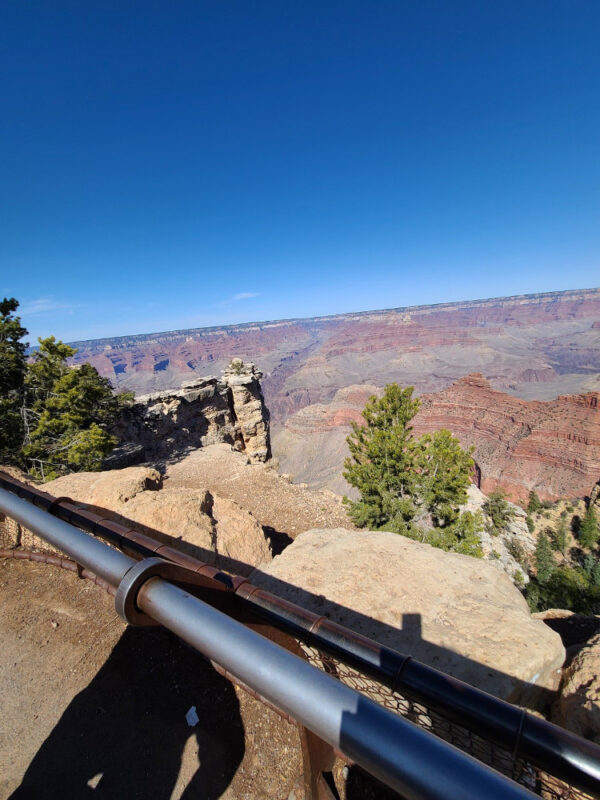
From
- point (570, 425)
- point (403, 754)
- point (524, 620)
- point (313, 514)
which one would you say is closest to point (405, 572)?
point (524, 620)

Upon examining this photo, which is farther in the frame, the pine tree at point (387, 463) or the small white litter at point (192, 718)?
the pine tree at point (387, 463)

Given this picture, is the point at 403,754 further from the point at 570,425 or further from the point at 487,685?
the point at 570,425

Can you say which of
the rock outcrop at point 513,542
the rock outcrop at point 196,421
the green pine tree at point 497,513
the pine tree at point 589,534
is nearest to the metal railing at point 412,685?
the rock outcrop at point 196,421

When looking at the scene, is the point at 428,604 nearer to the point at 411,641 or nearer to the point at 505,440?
the point at 411,641

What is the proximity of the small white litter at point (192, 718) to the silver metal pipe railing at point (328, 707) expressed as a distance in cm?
349

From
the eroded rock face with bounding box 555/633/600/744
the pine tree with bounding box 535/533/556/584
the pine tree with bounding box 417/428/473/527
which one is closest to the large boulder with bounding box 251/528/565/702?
the eroded rock face with bounding box 555/633/600/744

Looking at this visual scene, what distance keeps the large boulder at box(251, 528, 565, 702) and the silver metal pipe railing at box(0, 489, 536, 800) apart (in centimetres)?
507

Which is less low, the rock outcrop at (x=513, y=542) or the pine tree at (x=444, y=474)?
the pine tree at (x=444, y=474)

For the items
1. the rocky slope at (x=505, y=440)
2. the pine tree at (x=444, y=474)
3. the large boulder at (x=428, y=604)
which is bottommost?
the rocky slope at (x=505, y=440)

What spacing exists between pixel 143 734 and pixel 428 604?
443 centimetres

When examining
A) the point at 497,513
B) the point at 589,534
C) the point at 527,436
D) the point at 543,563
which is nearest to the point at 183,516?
the point at 543,563

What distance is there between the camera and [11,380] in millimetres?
17875

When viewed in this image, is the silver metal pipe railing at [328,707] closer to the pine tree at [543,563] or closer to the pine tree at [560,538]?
the pine tree at [543,563]

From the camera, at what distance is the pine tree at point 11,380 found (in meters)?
17.3
